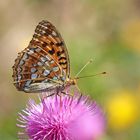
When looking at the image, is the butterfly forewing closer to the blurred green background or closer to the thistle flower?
the thistle flower

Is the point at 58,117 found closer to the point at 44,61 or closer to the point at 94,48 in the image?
the point at 44,61

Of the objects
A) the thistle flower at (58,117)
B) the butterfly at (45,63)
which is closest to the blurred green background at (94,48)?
the thistle flower at (58,117)

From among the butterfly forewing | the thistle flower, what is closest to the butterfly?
the butterfly forewing

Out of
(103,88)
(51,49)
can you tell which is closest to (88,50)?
(103,88)

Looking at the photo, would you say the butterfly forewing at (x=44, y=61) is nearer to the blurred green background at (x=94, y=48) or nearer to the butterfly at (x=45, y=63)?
the butterfly at (x=45, y=63)

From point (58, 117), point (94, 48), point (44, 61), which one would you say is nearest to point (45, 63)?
point (44, 61)

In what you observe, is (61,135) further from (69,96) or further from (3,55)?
(3,55)
